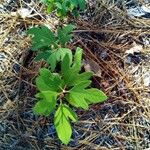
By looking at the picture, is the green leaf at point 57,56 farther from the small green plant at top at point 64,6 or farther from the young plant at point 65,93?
the small green plant at top at point 64,6

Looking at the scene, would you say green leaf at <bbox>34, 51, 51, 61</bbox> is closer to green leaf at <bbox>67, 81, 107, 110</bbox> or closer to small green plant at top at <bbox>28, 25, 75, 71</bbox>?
small green plant at top at <bbox>28, 25, 75, 71</bbox>

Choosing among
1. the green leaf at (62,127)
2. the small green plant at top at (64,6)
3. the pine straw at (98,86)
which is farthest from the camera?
the small green plant at top at (64,6)

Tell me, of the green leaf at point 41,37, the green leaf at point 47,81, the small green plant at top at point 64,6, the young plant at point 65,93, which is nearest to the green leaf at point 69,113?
the young plant at point 65,93

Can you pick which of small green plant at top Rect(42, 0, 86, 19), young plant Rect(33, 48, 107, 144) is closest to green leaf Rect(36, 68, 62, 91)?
young plant Rect(33, 48, 107, 144)

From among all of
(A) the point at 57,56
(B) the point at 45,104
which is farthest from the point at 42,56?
(B) the point at 45,104

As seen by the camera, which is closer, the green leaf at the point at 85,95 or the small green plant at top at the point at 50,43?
the green leaf at the point at 85,95

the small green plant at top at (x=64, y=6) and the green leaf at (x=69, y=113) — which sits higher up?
the small green plant at top at (x=64, y=6)

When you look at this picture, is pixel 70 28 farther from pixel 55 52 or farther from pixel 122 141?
pixel 122 141

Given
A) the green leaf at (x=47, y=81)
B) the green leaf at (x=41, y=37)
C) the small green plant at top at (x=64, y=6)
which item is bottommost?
the green leaf at (x=47, y=81)
